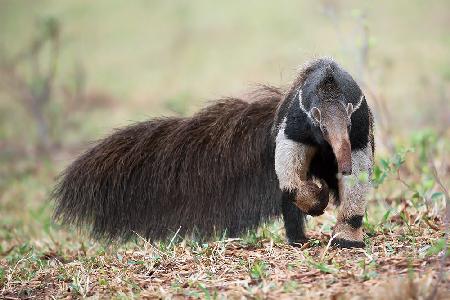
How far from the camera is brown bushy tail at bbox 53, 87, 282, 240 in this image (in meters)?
5.61

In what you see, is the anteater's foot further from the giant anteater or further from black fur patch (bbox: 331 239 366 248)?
the giant anteater

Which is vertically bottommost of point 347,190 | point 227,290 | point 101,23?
point 227,290

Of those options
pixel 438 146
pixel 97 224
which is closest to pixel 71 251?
pixel 97 224

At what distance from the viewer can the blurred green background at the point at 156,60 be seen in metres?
16.9

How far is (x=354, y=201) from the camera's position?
4.81m

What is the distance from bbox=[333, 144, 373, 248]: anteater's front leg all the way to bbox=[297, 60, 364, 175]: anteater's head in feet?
0.91

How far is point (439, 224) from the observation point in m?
5.60

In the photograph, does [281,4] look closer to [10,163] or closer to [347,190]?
[10,163]

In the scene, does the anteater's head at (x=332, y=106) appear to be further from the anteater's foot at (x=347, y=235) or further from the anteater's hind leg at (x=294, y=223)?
the anteater's hind leg at (x=294, y=223)

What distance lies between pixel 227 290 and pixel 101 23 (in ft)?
103

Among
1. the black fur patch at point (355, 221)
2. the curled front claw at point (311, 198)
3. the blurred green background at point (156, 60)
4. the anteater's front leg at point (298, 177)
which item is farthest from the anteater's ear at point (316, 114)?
the blurred green background at point (156, 60)

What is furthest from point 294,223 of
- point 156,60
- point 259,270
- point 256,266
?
point 156,60

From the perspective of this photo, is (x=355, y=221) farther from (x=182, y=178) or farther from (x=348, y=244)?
(x=182, y=178)

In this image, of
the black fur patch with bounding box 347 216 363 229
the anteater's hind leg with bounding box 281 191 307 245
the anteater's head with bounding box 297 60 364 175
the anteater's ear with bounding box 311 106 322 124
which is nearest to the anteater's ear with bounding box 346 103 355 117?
the anteater's head with bounding box 297 60 364 175
